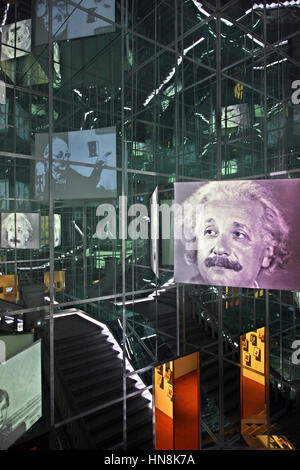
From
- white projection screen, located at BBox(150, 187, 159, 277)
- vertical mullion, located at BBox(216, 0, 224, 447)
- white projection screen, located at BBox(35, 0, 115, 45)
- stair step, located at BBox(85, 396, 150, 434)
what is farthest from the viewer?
vertical mullion, located at BBox(216, 0, 224, 447)

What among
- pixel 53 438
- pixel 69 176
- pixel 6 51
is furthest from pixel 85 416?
pixel 6 51

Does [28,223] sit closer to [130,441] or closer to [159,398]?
[130,441]

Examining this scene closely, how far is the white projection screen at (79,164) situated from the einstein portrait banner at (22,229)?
52cm

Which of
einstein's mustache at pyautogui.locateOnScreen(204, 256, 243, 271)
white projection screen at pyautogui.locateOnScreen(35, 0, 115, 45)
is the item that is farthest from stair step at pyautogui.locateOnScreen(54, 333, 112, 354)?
white projection screen at pyautogui.locateOnScreen(35, 0, 115, 45)

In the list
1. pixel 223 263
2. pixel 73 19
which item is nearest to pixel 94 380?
pixel 223 263

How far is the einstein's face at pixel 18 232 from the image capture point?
236 inches

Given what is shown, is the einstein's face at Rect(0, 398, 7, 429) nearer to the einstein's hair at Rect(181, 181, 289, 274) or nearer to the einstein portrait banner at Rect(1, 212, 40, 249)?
the einstein portrait banner at Rect(1, 212, 40, 249)

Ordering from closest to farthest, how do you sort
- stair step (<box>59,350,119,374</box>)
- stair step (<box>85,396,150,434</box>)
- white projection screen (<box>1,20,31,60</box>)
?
white projection screen (<box>1,20,31,60</box>)
stair step (<box>59,350,119,374</box>)
stair step (<box>85,396,150,434</box>)

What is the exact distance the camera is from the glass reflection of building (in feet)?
19.5

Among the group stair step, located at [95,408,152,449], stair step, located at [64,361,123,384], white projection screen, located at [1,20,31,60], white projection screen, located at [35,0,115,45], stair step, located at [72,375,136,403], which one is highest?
white projection screen, located at [35,0,115,45]

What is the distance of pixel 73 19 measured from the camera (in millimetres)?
6266

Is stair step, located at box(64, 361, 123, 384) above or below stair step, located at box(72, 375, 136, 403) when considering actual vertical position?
above

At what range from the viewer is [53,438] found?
5852mm

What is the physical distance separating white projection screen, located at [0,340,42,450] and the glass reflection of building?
206mm
